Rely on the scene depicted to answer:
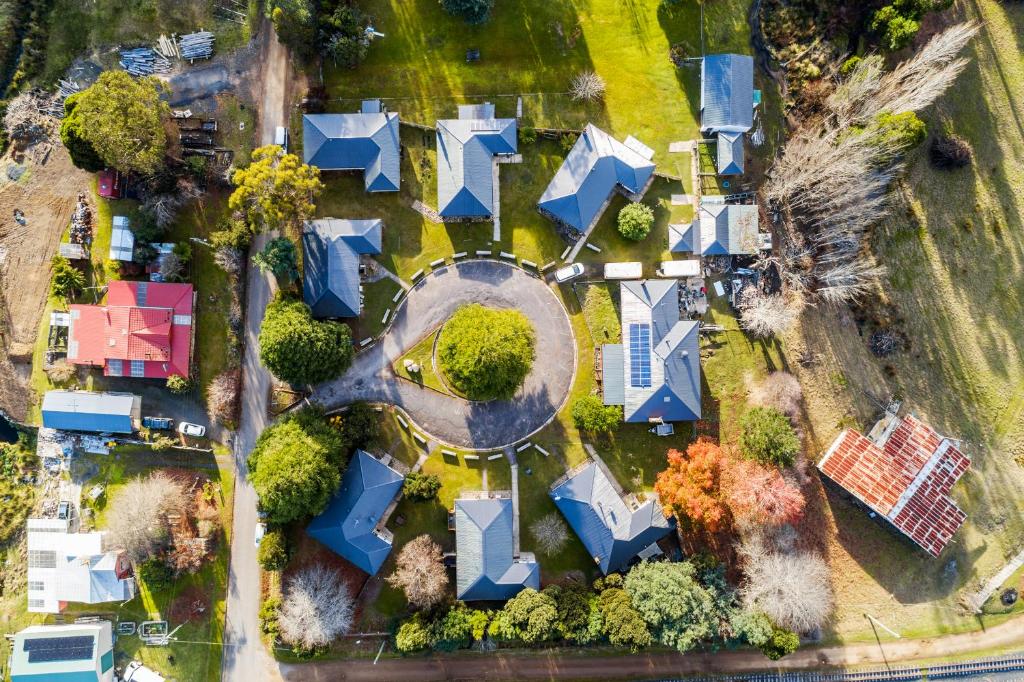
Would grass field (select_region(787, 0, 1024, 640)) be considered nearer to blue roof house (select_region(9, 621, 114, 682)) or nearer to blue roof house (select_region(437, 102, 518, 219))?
blue roof house (select_region(437, 102, 518, 219))

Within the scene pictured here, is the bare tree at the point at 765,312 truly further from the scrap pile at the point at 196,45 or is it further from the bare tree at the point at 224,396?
the scrap pile at the point at 196,45

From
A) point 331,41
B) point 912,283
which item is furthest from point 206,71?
point 912,283

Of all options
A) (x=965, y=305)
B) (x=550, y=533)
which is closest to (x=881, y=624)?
→ (x=965, y=305)

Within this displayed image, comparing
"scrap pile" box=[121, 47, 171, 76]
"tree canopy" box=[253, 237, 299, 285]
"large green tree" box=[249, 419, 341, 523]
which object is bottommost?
"large green tree" box=[249, 419, 341, 523]

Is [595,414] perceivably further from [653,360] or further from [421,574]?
[421,574]

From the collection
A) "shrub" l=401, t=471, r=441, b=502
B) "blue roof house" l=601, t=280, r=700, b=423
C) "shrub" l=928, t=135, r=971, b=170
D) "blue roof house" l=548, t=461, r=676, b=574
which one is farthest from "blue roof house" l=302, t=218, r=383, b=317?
"shrub" l=928, t=135, r=971, b=170
